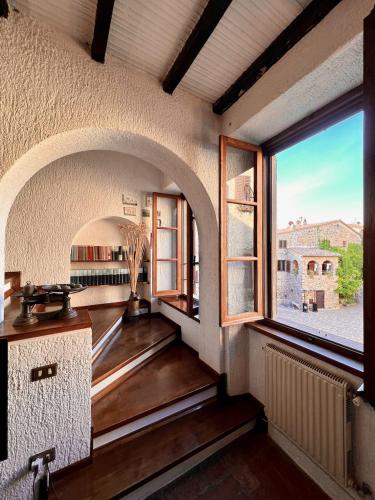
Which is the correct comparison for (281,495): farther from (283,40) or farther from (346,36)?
(283,40)

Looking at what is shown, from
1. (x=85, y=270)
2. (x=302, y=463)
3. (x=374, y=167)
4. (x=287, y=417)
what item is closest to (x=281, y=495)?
(x=302, y=463)

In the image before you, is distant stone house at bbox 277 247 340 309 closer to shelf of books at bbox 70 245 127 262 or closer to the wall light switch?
the wall light switch

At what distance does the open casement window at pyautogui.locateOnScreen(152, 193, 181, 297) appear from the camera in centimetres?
356

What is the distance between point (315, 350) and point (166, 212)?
2963 millimetres

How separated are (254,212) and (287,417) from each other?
68.3 inches

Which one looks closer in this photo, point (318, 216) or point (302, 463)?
point (302, 463)

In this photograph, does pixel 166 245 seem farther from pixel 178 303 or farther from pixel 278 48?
pixel 278 48

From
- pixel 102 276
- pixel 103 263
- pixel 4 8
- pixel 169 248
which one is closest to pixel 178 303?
pixel 169 248

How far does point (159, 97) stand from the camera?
1676 mm

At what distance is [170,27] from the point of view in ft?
4.28

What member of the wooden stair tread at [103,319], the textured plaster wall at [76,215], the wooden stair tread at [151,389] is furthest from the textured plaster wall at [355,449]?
the wooden stair tread at [103,319]

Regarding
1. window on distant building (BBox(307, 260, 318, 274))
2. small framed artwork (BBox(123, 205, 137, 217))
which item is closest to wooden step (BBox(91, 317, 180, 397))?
small framed artwork (BBox(123, 205, 137, 217))

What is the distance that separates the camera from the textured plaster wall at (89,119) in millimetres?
1213

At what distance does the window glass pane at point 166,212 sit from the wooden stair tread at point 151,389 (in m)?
2.17
